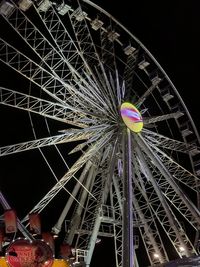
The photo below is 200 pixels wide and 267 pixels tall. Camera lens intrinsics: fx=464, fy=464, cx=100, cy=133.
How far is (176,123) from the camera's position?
28375 millimetres

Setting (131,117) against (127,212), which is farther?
(131,117)

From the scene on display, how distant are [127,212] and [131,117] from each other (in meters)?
5.55

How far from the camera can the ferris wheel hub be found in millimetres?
21980

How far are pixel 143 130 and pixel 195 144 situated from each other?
220 inches

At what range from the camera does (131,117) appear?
22.3 m

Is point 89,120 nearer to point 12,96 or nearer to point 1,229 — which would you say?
point 12,96

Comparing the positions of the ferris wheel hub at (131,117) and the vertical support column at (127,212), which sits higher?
the ferris wheel hub at (131,117)

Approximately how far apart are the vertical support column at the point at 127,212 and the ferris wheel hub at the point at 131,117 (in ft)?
3.40

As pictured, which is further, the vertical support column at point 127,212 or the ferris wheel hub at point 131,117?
the ferris wheel hub at point 131,117

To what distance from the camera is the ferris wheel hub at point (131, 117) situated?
865 inches

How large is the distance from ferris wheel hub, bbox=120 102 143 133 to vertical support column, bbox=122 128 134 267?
3.40ft

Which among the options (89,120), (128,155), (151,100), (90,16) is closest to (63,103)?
(89,120)

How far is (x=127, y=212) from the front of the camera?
18.4 meters

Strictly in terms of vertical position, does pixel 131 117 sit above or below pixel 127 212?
above
